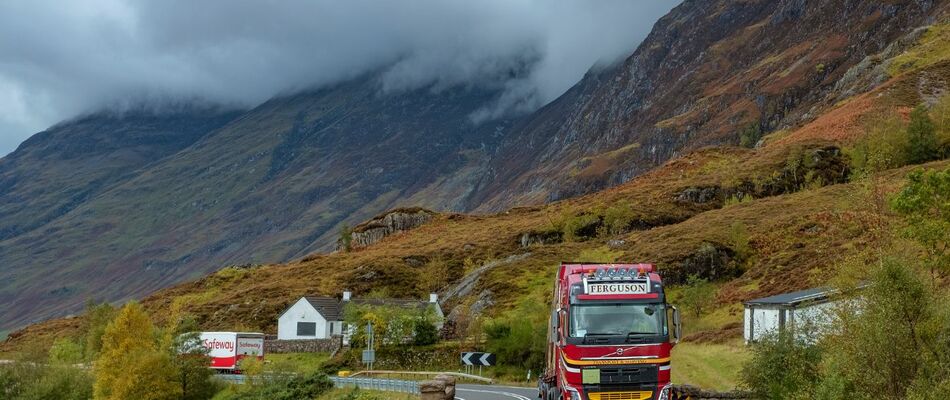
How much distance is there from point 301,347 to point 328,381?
116 feet

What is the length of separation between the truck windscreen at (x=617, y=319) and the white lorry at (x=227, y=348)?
5729 centimetres

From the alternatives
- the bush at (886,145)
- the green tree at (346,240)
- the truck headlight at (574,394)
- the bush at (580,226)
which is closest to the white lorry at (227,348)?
the truck headlight at (574,394)

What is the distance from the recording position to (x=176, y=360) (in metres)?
67.2

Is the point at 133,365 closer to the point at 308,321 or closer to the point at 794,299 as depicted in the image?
the point at 308,321

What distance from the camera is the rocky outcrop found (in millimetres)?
189750

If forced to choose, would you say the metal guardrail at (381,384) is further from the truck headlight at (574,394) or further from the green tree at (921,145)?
the green tree at (921,145)

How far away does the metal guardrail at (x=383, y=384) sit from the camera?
158 feet

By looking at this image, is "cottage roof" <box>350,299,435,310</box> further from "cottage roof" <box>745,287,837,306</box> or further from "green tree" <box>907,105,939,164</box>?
"green tree" <box>907,105,939,164</box>

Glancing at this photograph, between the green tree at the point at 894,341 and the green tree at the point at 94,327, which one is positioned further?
the green tree at the point at 94,327

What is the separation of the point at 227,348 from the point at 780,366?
198ft

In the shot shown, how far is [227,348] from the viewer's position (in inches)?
3068

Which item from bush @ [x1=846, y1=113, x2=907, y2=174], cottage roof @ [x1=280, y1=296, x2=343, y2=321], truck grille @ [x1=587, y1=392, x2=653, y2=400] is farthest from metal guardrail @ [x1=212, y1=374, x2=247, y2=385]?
bush @ [x1=846, y1=113, x2=907, y2=174]

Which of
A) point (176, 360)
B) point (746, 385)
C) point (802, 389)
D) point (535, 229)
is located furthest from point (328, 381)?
point (535, 229)

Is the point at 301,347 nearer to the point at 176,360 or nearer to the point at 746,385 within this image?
the point at 176,360
